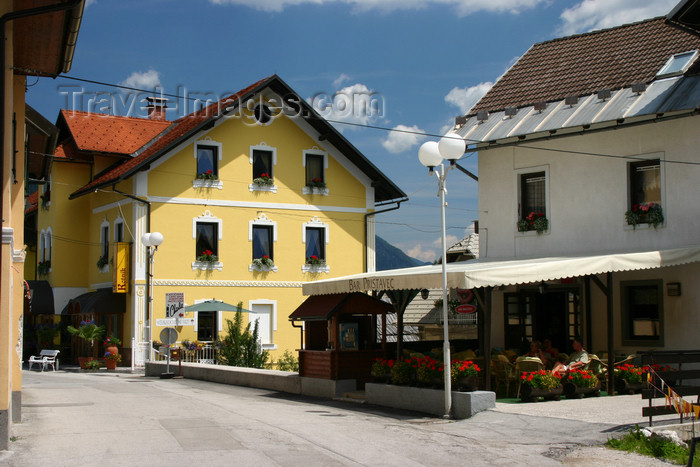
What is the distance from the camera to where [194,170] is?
105 feet

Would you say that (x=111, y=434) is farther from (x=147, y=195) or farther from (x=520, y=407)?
(x=147, y=195)

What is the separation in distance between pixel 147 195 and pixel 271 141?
541cm

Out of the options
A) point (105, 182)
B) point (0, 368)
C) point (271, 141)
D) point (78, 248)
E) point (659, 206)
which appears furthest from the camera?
point (78, 248)

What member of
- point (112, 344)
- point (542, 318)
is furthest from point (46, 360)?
point (542, 318)

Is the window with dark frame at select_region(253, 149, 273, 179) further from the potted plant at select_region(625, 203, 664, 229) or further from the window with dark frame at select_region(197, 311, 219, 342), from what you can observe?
the potted plant at select_region(625, 203, 664, 229)

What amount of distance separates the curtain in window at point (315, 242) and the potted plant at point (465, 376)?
20.6 meters

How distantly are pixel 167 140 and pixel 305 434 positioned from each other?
76.9ft

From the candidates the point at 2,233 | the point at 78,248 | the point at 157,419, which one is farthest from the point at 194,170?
the point at 2,233

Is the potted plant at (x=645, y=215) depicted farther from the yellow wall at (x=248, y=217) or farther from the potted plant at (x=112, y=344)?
the potted plant at (x=112, y=344)

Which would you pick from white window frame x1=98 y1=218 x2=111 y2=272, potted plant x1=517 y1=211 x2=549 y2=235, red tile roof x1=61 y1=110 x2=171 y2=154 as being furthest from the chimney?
potted plant x1=517 y1=211 x2=549 y2=235

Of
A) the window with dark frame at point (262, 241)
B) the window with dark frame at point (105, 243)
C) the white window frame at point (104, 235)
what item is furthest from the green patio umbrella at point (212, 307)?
the window with dark frame at point (105, 243)

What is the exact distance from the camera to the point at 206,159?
32438 millimetres

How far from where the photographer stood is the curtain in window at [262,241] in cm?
3325

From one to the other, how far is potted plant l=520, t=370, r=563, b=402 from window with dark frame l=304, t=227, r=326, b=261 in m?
20.2
